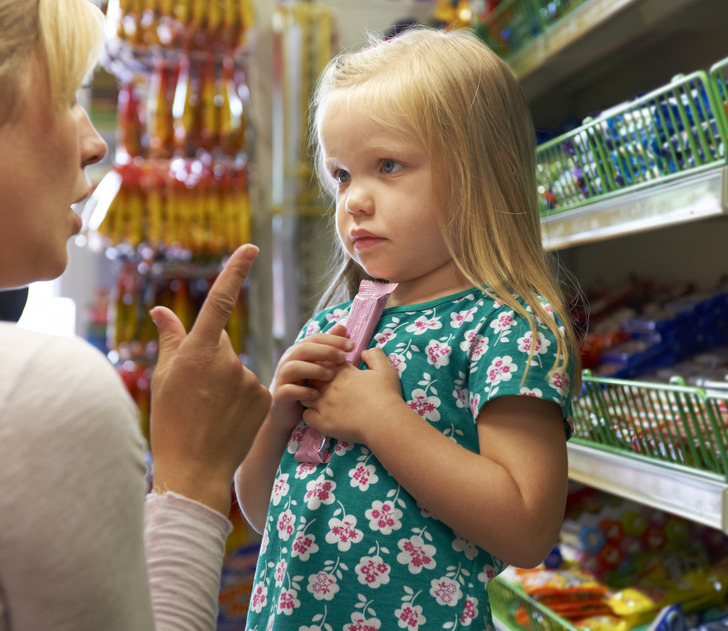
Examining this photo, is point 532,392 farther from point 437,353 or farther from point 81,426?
point 81,426

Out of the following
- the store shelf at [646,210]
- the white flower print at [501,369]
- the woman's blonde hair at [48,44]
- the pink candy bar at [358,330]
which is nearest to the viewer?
the woman's blonde hair at [48,44]

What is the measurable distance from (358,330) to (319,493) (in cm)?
23

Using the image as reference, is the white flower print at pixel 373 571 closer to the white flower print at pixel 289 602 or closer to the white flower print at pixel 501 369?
the white flower print at pixel 289 602

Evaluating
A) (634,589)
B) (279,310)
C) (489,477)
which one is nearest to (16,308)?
(489,477)

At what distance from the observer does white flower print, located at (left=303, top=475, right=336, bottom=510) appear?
91 cm

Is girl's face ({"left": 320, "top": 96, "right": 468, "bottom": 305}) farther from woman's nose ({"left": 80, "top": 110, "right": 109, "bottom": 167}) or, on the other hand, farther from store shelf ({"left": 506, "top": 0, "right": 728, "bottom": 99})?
store shelf ({"left": 506, "top": 0, "right": 728, "bottom": 99})

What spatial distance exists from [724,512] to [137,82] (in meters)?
2.83

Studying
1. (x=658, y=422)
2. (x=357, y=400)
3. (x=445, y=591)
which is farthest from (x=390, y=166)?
(x=658, y=422)

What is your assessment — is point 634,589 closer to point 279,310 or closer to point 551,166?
point 551,166

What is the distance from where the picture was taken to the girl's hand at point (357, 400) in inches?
34.9

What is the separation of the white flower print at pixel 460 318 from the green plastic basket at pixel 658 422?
0.47 m

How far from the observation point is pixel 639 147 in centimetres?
133

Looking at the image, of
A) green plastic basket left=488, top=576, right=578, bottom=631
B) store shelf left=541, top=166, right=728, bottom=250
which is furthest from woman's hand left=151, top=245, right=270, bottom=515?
green plastic basket left=488, top=576, right=578, bottom=631

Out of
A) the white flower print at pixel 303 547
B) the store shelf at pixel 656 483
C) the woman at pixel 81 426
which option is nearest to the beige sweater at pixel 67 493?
the woman at pixel 81 426
